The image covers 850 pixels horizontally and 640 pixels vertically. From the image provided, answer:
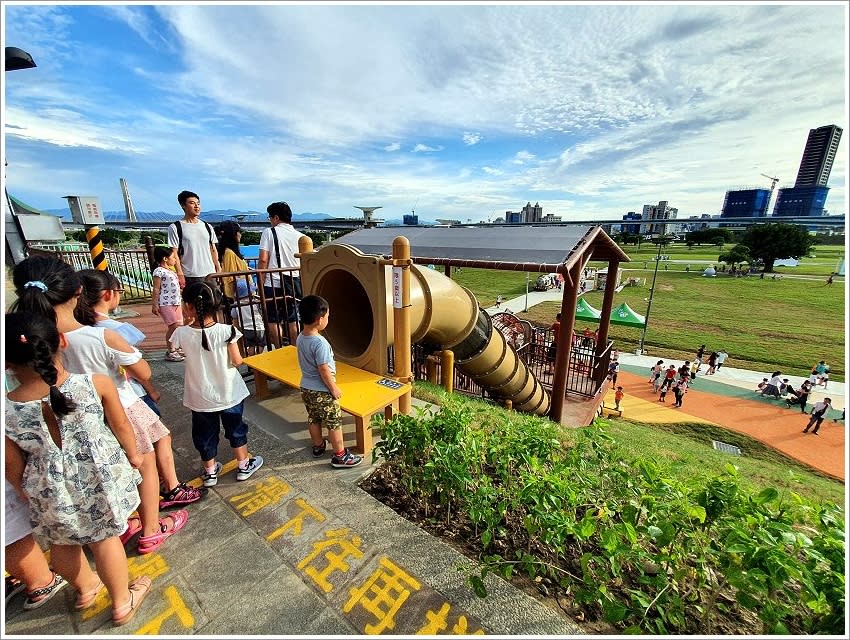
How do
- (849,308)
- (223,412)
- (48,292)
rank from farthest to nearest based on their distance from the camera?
(223,412) < (48,292) < (849,308)

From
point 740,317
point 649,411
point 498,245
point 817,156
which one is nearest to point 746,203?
point 817,156

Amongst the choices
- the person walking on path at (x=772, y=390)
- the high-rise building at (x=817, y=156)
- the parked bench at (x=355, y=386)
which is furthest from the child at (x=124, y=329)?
the high-rise building at (x=817, y=156)

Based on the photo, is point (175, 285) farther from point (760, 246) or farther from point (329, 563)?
point (760, 246)

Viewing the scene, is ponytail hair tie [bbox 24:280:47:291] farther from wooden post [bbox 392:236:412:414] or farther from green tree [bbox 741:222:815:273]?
green tree [bbox 741:222:815:273]

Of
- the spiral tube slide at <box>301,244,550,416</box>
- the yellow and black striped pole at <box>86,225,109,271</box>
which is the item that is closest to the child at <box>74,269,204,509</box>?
the spiral tube slide at <box>301,244,550,416</box>

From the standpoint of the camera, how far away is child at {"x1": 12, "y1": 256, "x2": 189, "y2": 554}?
202cm

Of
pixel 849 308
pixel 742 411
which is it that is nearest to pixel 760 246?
pixel 742 411

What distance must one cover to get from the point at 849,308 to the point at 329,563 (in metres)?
2.90

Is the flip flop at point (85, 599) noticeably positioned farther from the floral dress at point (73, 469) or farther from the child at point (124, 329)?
the child at point (124, 329)

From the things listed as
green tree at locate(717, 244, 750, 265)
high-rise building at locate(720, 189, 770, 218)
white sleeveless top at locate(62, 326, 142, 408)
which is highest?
high-rise building at locate(720, 189, 770, 218)

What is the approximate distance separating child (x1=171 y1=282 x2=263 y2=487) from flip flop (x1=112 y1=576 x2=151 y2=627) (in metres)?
0.82

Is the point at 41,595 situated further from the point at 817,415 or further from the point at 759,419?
the point at 817,415

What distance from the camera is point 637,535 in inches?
78.2

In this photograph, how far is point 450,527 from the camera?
254 centimetres
